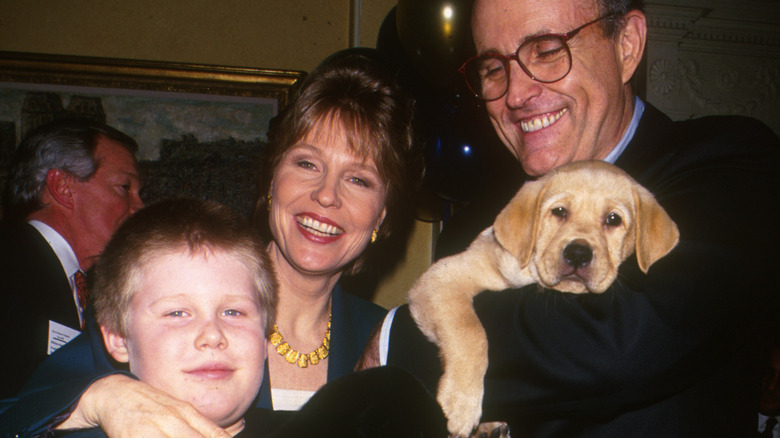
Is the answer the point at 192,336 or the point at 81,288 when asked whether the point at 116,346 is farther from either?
the point at 81,288

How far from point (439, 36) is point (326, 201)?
1.26 m

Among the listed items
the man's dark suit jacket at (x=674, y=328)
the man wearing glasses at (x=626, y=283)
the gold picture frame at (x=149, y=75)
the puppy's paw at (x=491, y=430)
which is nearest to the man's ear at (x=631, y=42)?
the man wearing glasses at (x=626, y=283)

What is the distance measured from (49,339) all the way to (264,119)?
Answer: 224cm

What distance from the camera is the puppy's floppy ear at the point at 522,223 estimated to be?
1.46 metres

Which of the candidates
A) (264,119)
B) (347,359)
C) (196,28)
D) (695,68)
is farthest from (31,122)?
(695,68)

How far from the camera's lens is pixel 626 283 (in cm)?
121

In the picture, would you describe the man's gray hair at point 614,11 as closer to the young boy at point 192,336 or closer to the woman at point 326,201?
the woman at point 326,201

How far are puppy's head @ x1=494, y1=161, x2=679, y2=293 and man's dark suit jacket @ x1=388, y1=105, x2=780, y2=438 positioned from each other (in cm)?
6

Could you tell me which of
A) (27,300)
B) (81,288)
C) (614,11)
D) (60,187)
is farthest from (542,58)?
(60,187)

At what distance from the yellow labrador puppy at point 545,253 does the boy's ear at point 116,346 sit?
85cm

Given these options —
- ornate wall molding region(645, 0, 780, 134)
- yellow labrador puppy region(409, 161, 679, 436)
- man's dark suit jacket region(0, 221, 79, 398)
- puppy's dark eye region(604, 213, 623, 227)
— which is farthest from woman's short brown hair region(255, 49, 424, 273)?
ornate wall molding region(645, 0, 780, 134)

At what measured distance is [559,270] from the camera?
53.2 inches

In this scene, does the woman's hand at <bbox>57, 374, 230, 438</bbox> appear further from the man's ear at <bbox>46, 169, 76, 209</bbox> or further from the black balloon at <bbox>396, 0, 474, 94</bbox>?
the man's ear at <bbox>46, 169, 76, 209</bbox>

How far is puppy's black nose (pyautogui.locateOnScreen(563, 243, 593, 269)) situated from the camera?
131 cm
